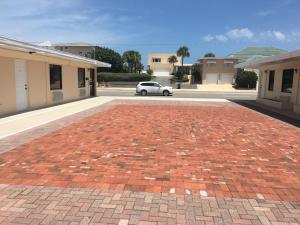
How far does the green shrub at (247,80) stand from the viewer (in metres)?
44.4

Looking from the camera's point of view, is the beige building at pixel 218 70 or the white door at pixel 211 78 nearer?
the beige building at pixel 218 70

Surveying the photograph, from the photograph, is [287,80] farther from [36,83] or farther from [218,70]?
[218,70]

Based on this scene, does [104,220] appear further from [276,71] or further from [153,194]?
[276,71]

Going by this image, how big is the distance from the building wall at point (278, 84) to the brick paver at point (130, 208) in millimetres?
13651

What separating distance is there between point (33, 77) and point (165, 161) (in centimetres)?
1098

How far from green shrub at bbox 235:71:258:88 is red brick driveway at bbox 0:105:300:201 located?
1478 inches

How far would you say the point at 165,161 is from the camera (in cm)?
570

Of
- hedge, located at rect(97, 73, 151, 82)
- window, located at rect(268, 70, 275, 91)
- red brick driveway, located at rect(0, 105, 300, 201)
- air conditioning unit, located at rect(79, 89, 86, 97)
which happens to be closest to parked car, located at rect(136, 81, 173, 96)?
air conditioning unit, located at rect(79, 89, 86, 97)

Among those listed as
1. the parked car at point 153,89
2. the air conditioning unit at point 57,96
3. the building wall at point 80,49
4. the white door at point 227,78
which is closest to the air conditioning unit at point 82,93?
the air conditioning unit at point 57,96

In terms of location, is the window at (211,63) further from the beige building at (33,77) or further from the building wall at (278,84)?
the beige building at (33,77)

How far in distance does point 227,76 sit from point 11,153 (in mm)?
48558

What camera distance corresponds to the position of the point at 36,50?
41.6 ft

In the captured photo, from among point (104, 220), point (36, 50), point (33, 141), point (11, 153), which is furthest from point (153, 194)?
point (36, 50)

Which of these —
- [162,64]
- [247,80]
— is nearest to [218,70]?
[247,80]
